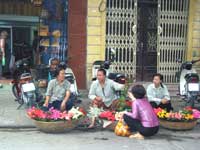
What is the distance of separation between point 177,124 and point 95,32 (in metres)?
4.24

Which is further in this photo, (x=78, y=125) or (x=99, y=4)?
(x=99, y=4)

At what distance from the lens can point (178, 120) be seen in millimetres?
8492

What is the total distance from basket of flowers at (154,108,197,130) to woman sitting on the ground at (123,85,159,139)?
2.38ft

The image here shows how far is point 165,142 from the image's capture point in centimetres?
772

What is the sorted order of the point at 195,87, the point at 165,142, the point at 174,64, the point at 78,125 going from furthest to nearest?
1. the point at 174,64
2. the point at 195,87
3. the point at 78,125
4. the point at 165,142

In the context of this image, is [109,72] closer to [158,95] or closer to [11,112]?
[158,95]

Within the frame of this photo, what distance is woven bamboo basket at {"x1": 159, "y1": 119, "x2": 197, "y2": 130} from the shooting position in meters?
8.50

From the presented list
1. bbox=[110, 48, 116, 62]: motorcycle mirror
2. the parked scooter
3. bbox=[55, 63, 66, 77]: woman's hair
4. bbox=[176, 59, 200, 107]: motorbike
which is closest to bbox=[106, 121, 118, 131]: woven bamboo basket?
the parked scooter

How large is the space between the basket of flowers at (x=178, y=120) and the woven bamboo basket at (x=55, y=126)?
5.60 feet

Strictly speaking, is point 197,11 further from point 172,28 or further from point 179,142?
point 179,142

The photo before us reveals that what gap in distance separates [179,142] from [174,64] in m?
5.10

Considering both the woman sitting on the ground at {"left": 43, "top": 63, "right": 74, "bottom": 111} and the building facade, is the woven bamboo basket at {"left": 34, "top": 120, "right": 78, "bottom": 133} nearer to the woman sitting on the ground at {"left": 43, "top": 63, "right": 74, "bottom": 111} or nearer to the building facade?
the woman sitting on the ground at {"left": 43, "top": 63, "right": 74, "bottom": 111}

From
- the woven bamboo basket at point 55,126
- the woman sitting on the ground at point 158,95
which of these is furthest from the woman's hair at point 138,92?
the woman sitting on the ground at point 158,95

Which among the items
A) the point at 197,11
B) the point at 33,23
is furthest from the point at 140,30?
the point at 33,23
